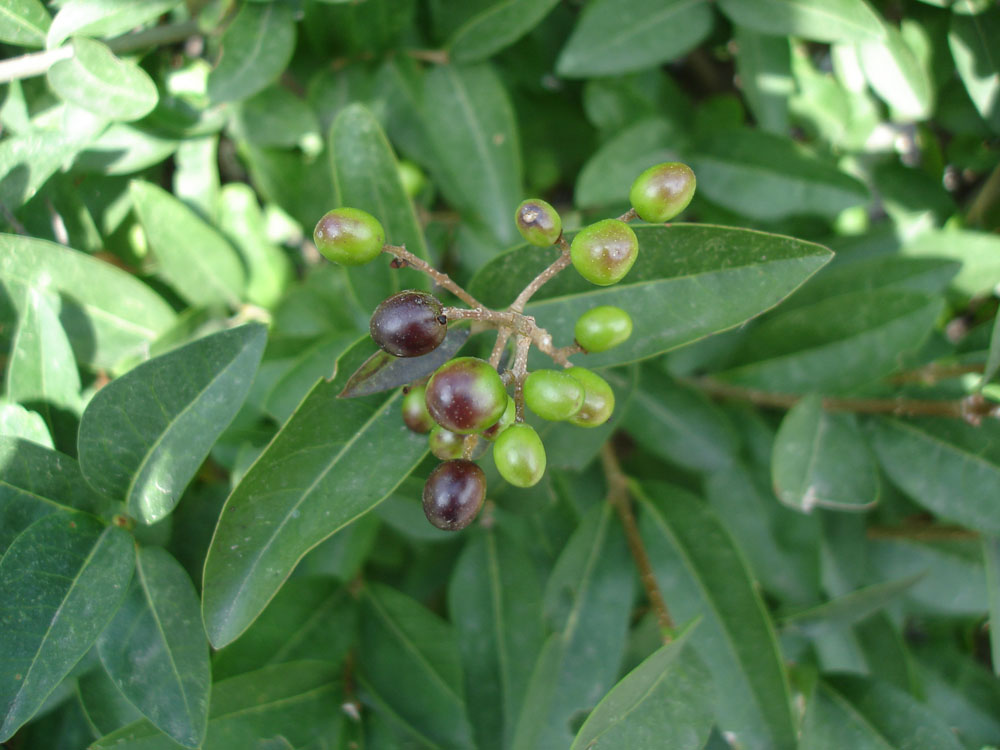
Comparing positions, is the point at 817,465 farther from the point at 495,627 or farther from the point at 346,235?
the point at 346,235

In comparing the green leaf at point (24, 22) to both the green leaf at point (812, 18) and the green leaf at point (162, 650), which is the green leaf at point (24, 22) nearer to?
the green leaf at point (162, 650)

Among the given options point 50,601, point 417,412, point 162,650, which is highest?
point 417,412

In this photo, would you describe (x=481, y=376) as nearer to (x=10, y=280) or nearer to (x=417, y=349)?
(x=417, y=349)

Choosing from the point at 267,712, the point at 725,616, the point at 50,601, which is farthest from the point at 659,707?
the point at 50,601

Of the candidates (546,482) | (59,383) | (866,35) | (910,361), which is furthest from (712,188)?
(59,383)

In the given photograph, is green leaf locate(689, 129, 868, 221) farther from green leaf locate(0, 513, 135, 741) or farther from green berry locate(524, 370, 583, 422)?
green leaf locate(0, 513, 135, 741)
